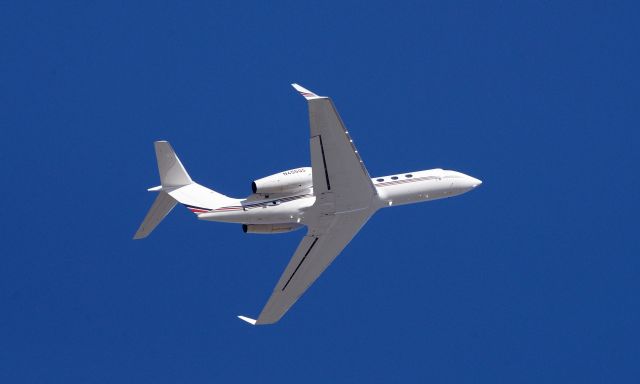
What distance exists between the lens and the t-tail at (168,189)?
49281 mm

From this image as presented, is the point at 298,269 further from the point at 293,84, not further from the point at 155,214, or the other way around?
the point at 293,84

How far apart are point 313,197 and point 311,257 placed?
4.98 m

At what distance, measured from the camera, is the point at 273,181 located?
45.4 meters

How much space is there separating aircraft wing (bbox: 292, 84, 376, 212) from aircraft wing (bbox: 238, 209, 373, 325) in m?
1.34

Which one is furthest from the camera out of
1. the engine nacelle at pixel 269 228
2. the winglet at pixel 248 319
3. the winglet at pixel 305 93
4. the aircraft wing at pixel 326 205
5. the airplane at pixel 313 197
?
the winglet at pixel 248 319

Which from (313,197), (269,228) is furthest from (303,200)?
(269,228)

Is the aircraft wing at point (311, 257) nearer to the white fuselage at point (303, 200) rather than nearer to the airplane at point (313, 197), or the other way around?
the airplane at point (313, 197)

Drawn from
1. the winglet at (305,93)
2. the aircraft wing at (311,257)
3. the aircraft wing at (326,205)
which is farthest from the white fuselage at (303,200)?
the winglet at (305,93)

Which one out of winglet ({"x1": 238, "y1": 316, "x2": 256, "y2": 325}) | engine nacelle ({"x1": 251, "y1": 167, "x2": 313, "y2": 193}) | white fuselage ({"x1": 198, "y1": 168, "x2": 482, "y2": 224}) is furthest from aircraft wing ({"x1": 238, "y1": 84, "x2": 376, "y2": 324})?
engine nacelle ({"x1": 251, "y1": 167, "x2": 313, "y2": 193})

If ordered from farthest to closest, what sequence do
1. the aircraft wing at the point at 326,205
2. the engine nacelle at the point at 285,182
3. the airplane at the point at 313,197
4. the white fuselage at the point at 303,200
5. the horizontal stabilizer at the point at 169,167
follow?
the horizontal stabilizer at the point at 169,167 → the white fuselage at the point at 303,200 → the engine nacelle at the point at 285,182 → the airplane at the point at 313,197 → the aircraft wing at the point at 326,205

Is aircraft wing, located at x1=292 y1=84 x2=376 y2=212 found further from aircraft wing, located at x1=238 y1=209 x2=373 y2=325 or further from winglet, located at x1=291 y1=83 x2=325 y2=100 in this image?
aircraft wing, located at x1=238 y1=209 x2=373 y2=325

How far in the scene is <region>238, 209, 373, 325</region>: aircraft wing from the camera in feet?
155

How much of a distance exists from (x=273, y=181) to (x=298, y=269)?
6.98 metres

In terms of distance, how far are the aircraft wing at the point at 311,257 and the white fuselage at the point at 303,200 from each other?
1045 mm
